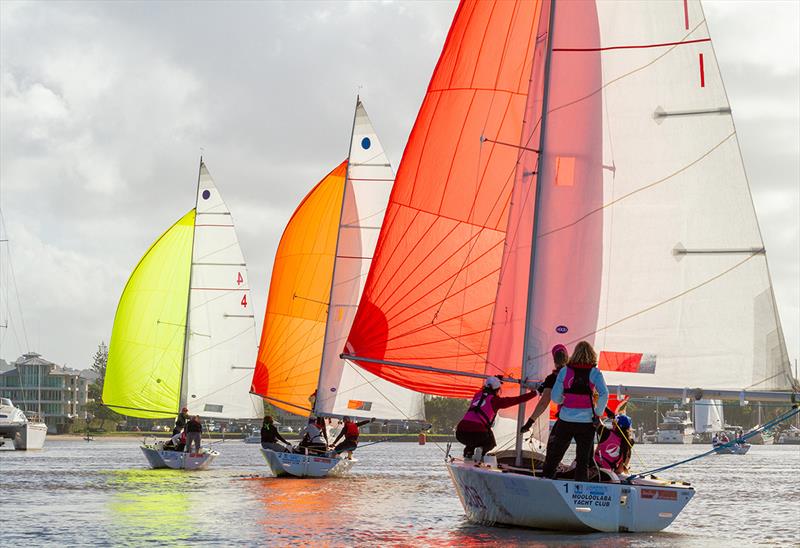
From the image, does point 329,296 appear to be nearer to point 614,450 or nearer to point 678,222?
point 678,222

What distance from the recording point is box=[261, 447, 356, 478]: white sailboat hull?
3934cm

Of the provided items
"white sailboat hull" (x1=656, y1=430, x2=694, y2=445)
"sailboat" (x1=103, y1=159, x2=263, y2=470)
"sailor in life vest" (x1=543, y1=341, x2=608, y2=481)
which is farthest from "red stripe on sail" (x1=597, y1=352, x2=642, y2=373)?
"white sailboat hull" (x1=656, y1=430, x2=694, y2=445)

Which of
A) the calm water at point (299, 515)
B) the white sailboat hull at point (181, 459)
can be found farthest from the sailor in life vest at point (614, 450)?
the white sailboat hull at point (181, 459)

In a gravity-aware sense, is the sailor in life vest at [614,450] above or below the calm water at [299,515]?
above

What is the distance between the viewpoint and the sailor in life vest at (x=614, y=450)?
20.0 metres

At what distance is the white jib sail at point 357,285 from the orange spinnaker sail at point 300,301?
211 centimetres

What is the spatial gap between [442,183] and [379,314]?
273 cm

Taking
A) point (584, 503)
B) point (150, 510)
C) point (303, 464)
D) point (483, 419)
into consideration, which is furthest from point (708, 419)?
point (584, 503)

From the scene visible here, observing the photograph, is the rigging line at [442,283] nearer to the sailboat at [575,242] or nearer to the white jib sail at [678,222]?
the sailboat at [575,242]

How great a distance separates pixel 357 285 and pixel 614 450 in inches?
986

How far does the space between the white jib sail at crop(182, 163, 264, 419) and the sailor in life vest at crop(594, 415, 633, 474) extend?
3673 centimetres

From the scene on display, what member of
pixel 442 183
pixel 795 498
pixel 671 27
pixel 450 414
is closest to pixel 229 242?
pixel 795 498

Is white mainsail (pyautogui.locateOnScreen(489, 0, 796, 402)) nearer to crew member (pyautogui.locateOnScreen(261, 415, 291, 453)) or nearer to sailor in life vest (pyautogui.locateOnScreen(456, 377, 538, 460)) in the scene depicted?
sailor in life vest (pyautogui.locateOnScreen(456, 377, 538, 460))

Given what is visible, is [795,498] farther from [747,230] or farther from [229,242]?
[229,242]
